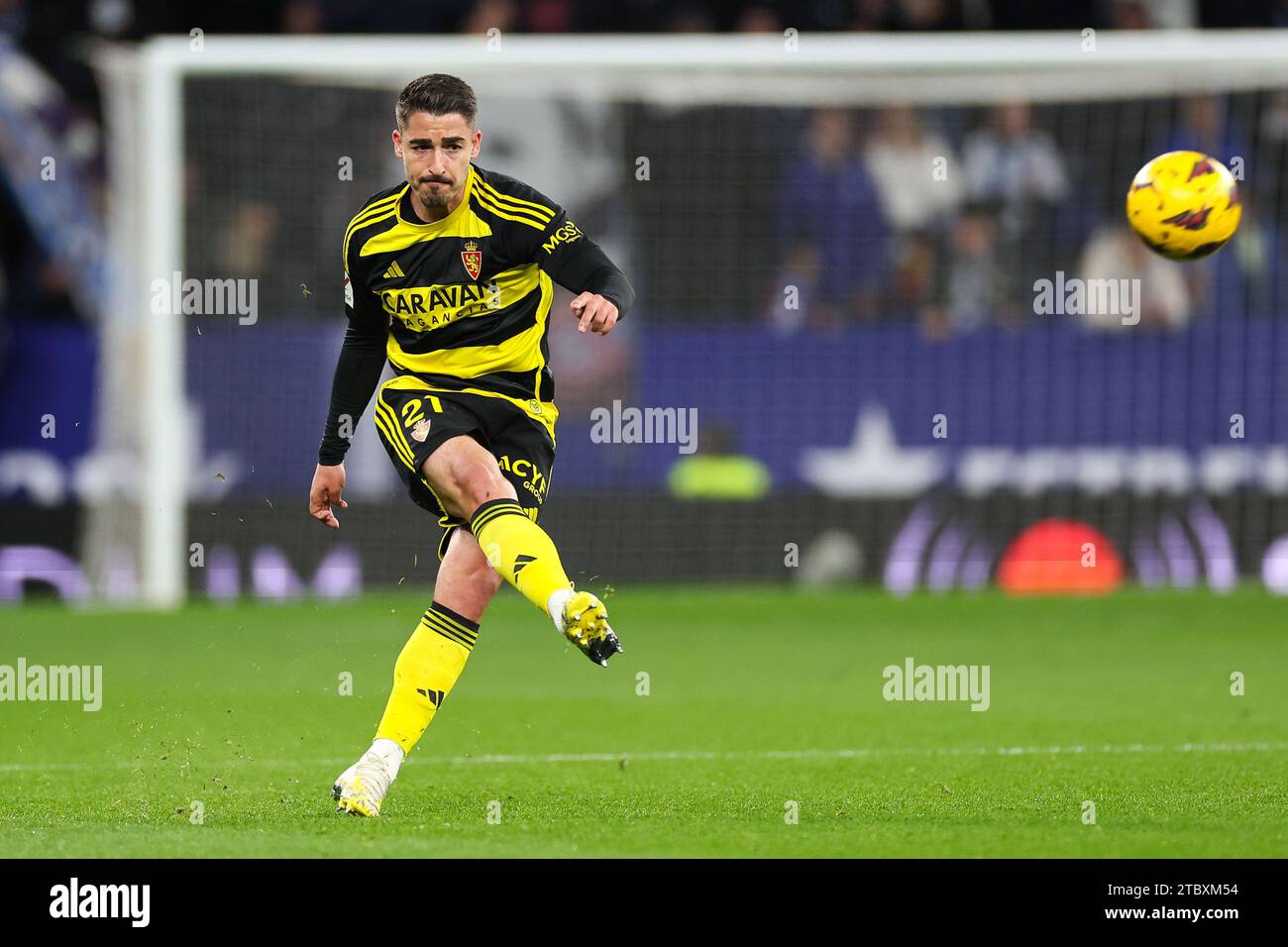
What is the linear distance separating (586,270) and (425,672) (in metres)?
1.24

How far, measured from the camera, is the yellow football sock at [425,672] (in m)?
5.88

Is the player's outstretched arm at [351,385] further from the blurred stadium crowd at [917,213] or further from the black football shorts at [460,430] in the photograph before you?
the blurred stadium crowd at [917,213]

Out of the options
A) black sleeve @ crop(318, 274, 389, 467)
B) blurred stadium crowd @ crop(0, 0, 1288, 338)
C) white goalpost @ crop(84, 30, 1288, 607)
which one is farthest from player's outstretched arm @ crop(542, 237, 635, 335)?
blurred stadium crowd @ crop(0, 0, 1288, 338)

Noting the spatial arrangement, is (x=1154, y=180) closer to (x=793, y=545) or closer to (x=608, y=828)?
(x=608, y=828)

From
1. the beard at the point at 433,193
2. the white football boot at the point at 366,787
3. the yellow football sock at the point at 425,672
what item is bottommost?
the white football boot at the point at 366,787

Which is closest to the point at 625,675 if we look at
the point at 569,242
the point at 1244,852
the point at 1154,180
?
the point at 1154,180

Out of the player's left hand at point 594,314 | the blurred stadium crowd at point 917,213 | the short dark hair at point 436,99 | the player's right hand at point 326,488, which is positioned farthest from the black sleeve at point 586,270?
the blurred stadium crowd at point 917,213

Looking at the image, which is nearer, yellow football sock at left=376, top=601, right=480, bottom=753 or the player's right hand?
yellow football sock at left=376, top=601, right=480, bottom=753

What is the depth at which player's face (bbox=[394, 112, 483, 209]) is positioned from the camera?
18.6ft

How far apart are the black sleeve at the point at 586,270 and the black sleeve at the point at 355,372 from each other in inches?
24.8

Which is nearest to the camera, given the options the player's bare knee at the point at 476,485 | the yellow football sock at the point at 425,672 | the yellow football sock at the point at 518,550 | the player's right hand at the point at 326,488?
the yellow football sock at the point at 518,550

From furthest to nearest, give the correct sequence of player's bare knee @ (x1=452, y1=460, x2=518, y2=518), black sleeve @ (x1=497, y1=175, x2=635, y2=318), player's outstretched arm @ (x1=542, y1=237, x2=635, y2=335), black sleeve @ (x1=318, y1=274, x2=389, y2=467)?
1. black sleeve @ (x1=318, y1=274, x2=389, y2=467)
2. black sleeve @ (x1=497, y1=175, x2=635, y2=318)
3. player's bare knee @ (x1=452, y1=460, x2=518, y2=518)
4. player's outstretched arm @ (x1=542, y1=237, x2=635, y2=335)

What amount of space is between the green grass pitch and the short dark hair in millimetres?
1950

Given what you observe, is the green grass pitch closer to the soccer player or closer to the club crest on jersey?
the soccer player
